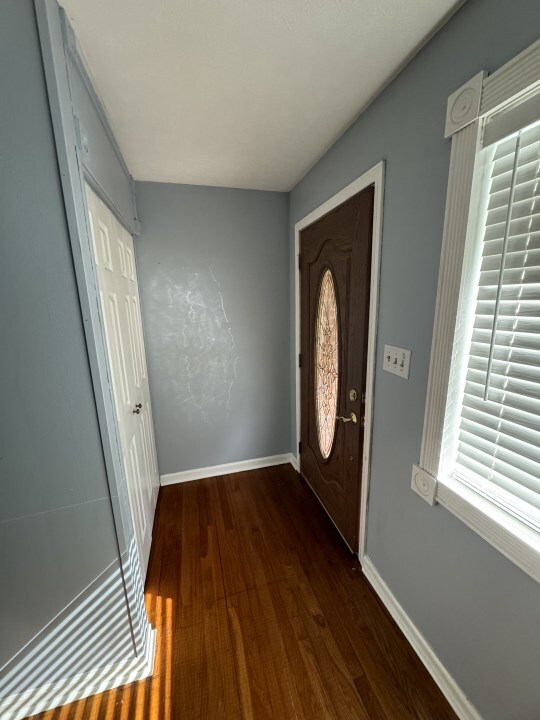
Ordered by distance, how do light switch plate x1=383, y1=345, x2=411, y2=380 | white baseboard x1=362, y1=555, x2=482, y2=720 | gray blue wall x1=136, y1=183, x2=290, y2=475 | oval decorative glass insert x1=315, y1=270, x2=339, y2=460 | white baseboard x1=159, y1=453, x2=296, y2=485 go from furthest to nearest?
white baseboard x1=159, y1=453, x2=296, y2=485
gray blue wall x1=136, y1=183, x2=290, y2=475
oval decorative glass insert x1=315, y1=270, x2=339, y2=460
light switch plate x1=383, y1=345, x2=411, y2=380
white baseboard x1=362, y1=555, x2=482, y2=720

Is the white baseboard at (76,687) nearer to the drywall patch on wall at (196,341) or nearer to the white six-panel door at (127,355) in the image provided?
the white six-panel door at (127,355)

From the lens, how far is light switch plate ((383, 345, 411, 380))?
1112 mm

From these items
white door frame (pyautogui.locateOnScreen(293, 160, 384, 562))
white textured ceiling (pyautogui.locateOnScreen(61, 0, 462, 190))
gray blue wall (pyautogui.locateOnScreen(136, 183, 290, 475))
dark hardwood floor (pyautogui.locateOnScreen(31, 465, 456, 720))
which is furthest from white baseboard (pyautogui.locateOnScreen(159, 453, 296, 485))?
white textured ceiling (pyautogui.locateOnScreen(61, 0, 462, 190))

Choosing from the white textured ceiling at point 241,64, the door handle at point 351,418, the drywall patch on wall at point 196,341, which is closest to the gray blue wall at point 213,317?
the drywall patch on wall at point 196,341

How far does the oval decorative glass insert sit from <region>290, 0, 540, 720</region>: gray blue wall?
1.36 ft

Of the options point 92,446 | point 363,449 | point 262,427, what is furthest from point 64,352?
point 262,427

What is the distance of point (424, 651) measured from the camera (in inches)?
44.3

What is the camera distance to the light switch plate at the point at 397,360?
43.8 inches

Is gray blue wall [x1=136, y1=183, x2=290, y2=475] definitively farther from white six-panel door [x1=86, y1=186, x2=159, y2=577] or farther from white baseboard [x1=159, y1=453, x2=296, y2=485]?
white six-panel door [x1=86, y1=186, x2=159, y2=577]

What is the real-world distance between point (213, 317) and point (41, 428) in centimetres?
141

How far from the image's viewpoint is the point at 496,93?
2.41ft

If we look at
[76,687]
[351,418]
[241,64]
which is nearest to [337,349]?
[351,418]

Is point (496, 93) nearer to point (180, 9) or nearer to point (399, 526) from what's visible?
point (180, 9)

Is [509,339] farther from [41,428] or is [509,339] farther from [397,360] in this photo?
[41,428]
